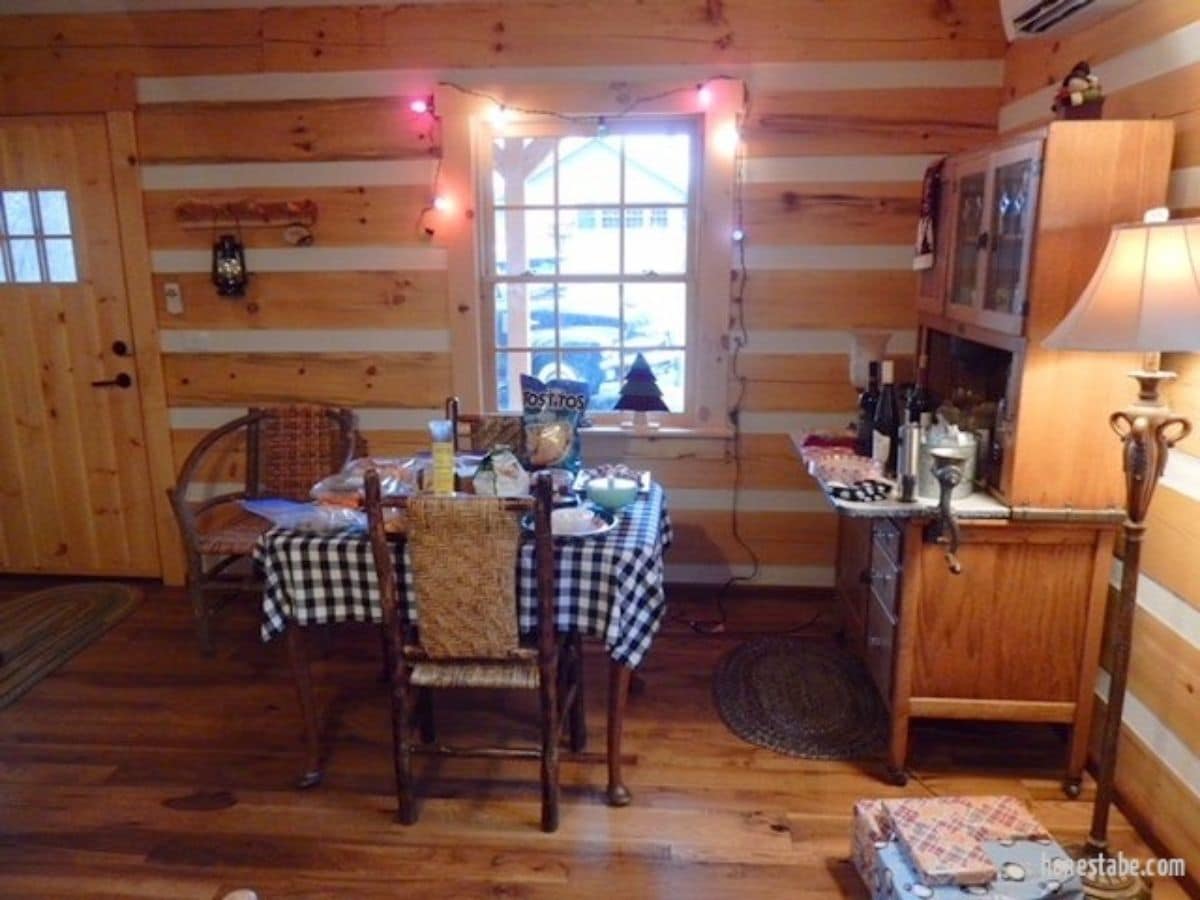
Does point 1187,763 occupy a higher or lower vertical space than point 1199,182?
lower

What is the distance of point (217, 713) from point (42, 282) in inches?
82.4

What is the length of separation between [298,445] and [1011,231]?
2737 millimetres

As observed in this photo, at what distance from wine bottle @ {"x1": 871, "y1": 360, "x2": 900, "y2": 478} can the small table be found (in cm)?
83

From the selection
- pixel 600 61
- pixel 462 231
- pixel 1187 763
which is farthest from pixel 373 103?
pixel 1187 763

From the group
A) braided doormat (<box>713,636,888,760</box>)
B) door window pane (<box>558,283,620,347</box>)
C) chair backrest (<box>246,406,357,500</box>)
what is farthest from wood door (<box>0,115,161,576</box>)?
braided doormat (<box>713,636,888,760</box>)

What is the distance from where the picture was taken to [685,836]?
7.07 feet

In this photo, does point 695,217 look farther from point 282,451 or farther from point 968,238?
point 282,451

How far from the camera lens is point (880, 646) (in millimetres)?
2498

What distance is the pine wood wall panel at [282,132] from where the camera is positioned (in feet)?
10.8

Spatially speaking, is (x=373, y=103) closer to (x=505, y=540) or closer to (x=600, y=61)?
(x=600, y=61)

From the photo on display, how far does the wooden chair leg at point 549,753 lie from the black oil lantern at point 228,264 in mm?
2331

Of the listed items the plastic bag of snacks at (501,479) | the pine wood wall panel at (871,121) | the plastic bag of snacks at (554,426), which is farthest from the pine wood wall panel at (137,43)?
the plastic bag of snacks at (501,479)

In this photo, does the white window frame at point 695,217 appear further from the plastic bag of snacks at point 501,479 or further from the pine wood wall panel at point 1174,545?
the pine wood wall panel at point 1174,545

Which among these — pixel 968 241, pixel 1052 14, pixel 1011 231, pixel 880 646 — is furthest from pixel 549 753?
pixel 1052 14
